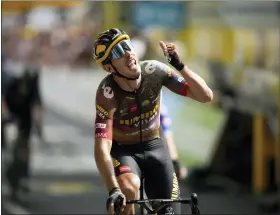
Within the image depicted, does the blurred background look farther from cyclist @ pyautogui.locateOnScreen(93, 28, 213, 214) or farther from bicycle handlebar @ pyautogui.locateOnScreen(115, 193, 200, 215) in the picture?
bicycle handlebar @ pyautogui.locateOnScreen(115, 193, 200, 215)

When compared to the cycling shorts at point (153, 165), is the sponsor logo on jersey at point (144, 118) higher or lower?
higher

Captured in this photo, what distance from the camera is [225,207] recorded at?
1249cm

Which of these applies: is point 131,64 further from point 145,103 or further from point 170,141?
point 170,141

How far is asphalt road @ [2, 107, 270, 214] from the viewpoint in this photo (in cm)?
1216

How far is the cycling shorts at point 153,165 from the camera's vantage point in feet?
19.9

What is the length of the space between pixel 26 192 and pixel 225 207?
2774 millimetres

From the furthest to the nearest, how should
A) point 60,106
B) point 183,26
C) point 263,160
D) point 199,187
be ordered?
1. point 60,106
2. point 183,26
3. point 199,187
4. point 263,160

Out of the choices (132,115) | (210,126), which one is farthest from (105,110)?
(210,126)

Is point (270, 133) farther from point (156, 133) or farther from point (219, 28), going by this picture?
point (156, 133)

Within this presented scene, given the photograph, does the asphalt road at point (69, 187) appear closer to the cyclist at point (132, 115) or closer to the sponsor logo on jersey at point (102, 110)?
the cyclist at point (132, 115)

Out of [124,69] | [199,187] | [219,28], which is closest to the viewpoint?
[124,69]

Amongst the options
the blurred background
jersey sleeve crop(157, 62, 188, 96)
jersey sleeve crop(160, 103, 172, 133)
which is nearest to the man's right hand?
jersey sleeve crop(157, 62, 188, 96)

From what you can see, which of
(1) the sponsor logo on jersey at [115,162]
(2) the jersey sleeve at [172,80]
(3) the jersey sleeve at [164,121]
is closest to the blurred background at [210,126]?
(3) the jersey sleeve at [164,121]

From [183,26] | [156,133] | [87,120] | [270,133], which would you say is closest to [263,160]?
[270,133]
